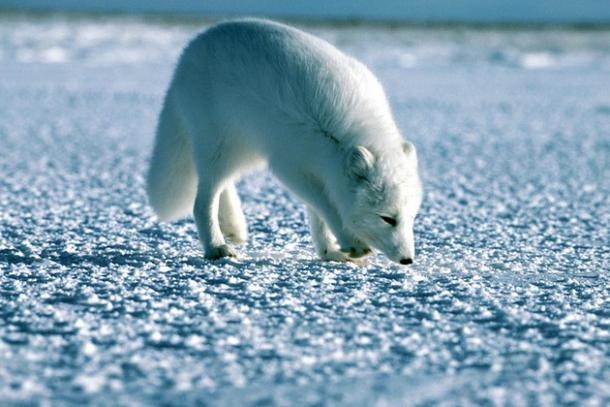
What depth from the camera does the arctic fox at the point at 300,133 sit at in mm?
3277

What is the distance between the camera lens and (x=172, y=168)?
4.04 m

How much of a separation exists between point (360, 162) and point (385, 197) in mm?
162

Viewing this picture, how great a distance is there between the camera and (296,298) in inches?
121

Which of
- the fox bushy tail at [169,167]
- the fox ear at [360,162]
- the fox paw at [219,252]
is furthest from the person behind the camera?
the fox bushy tail at [169,167]

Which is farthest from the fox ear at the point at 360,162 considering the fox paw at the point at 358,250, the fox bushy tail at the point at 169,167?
the fox bushy tail at the point at 169,167

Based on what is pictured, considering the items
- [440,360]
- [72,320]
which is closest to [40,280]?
[72,320]

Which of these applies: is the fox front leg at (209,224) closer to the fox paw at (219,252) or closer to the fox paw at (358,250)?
the fox paw at (219,252)

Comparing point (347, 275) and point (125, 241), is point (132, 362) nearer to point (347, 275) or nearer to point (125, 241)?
point (347, 275)

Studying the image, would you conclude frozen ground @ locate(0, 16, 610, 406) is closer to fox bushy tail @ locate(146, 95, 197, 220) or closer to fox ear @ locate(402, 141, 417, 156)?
fox bushy tail @ locate(146, 95, 197, 220)

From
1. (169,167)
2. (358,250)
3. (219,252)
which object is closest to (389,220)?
(358,250)

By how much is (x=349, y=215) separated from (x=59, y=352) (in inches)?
49.9

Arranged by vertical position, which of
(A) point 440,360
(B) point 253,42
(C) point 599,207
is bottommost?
(C) point 599,207

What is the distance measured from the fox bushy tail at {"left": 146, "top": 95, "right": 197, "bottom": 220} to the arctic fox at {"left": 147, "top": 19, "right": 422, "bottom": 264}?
0.06 feet

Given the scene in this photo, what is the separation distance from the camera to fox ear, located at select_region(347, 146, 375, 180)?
319 centimetres
